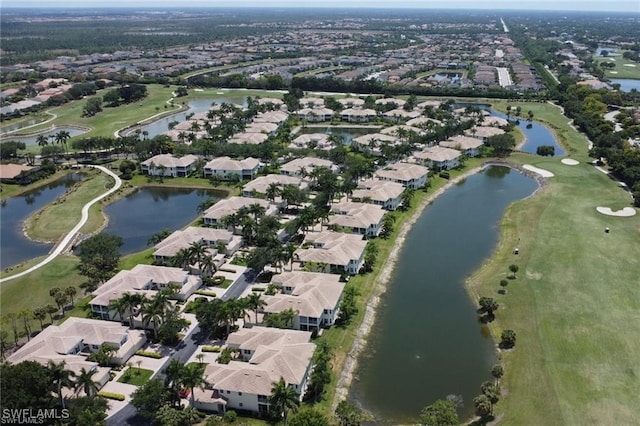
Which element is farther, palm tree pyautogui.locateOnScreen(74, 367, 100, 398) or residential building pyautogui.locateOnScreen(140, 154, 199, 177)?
residential building pyautogui.locateOnScreen(140, 154, 199, 177)

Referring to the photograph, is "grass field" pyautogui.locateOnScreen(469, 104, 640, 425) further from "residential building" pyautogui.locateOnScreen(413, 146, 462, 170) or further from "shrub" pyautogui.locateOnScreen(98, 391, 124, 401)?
"shrub" pyautogui.locateOnScreen(98, 391, 124, 401)

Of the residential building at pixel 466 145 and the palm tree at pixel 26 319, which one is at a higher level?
the residential building at pixel 466 145

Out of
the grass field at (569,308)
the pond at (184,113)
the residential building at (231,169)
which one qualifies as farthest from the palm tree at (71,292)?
the pond at (184,113)

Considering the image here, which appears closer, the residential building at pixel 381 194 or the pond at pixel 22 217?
the pond at pixel 22 217

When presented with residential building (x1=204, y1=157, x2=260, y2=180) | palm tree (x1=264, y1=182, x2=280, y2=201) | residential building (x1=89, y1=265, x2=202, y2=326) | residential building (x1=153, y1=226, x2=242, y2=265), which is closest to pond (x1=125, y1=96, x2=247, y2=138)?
residential building (x1=204, y1=157, x2=260, y2=180)

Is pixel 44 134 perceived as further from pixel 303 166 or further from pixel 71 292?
pixel 71 292

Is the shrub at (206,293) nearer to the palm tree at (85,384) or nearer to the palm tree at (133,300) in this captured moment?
the palm tree at (133,300)

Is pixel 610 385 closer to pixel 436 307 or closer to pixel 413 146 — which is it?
pixel 436 307
